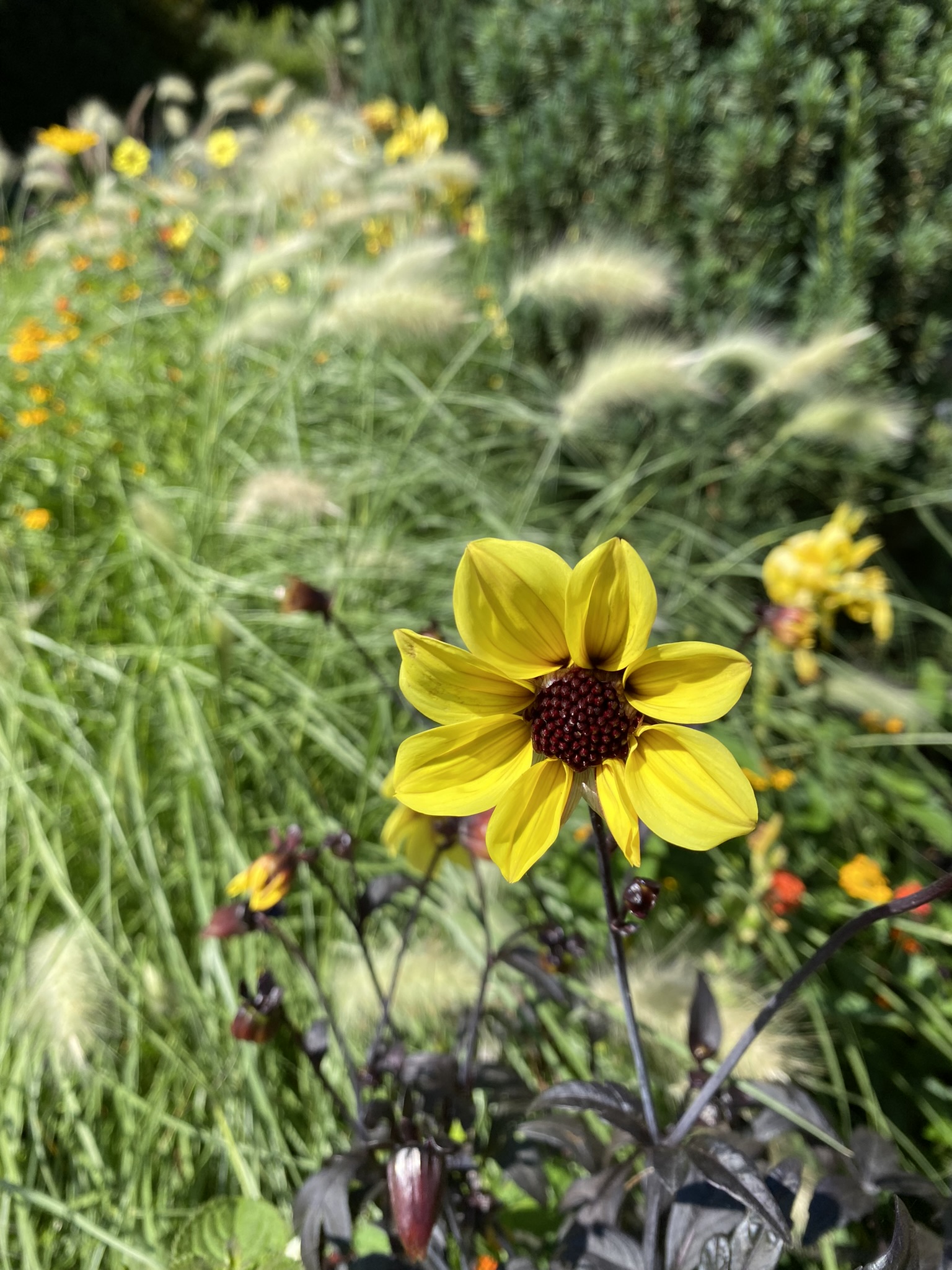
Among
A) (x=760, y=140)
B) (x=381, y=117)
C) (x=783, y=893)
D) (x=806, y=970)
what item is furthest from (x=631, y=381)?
(x=381, y=117)

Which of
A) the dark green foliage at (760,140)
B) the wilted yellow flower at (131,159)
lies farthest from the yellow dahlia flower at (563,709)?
the wilted yellow flower at (131,159)

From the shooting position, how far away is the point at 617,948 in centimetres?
66

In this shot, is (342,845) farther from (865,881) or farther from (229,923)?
(865,881)

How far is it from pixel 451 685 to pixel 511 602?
0.08 m

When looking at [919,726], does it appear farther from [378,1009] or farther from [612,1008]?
[378,1009]

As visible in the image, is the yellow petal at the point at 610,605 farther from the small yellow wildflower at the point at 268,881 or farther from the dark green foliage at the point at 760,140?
the dark green foliage at the point at 760,140

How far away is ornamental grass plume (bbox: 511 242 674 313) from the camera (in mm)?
1724

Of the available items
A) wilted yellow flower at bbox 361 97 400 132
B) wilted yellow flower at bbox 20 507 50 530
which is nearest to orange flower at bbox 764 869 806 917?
wilted yellow flower at bbox 20 507 50 530

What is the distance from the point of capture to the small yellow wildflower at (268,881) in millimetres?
792

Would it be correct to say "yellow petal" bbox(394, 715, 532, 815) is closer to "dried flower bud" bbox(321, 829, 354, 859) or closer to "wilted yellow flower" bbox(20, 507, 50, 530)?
"dried flower bud" bbox(321, 829, 354, 859)

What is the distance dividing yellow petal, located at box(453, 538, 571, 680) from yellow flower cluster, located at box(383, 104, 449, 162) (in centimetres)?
296

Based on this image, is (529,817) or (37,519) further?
(37,519)

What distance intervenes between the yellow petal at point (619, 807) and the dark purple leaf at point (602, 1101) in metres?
0.26

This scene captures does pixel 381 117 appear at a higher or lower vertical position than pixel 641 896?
higher
